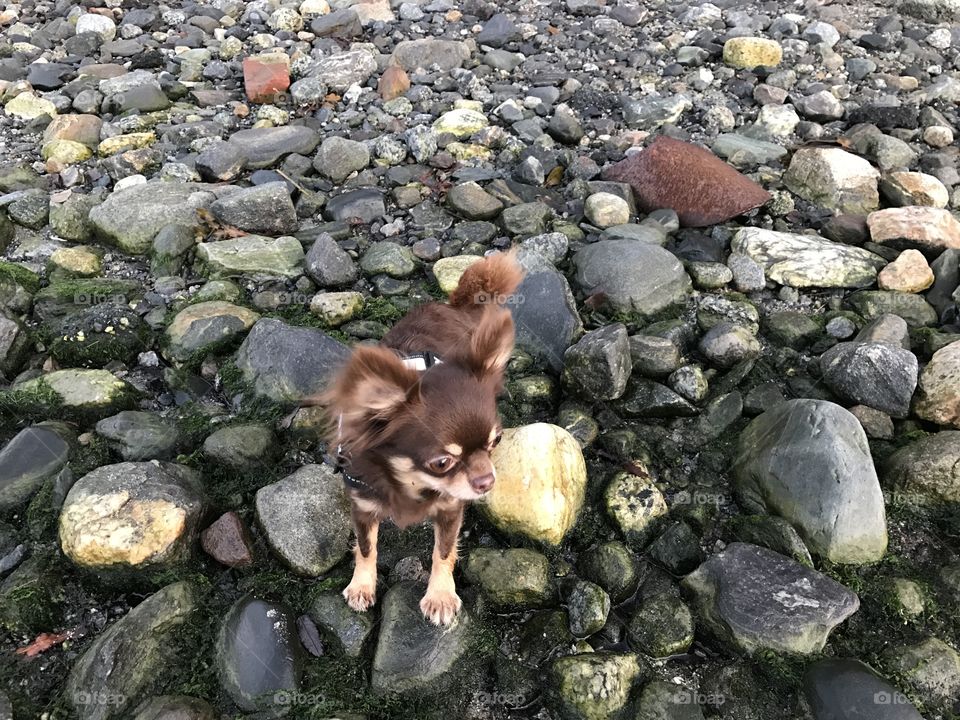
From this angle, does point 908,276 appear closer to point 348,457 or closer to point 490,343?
point 490,343

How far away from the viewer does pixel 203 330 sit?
5082 millimetres

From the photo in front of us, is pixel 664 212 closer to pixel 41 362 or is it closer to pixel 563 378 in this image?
pixel 563 378

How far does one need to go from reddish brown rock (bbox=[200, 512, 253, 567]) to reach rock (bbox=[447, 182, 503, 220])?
11.8ft

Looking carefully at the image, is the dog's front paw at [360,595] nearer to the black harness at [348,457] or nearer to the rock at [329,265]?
the black harness at [348,457]

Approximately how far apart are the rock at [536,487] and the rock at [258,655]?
1.30 metres

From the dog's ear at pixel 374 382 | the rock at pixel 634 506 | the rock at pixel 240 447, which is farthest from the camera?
the rock at pixel 240 447

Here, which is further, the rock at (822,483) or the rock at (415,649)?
the rock at (822,483)

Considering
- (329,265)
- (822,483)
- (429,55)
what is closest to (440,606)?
(822,483)

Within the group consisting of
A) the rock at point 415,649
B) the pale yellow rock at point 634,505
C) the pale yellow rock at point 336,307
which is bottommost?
the rock at point 415,649

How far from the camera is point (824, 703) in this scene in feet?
10.7

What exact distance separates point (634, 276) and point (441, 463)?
3.12 meters

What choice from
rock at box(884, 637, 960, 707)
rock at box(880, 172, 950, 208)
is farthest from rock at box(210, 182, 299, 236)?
rock at box(880, 172, 950, 208)

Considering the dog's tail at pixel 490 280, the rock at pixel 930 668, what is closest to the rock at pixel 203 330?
the dog's tail at pixel 490 280

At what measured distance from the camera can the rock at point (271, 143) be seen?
7.16m
